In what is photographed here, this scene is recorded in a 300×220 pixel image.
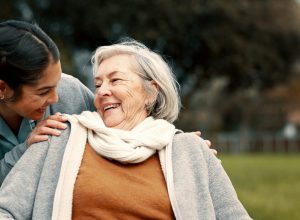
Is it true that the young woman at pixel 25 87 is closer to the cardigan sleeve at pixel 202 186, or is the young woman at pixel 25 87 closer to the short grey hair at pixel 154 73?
the short grey hair at pixel 154 73

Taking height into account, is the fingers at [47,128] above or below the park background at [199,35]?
below

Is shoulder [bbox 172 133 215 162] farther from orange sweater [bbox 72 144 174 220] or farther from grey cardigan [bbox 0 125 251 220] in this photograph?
orange sweater [bbox 72 144 174 220]

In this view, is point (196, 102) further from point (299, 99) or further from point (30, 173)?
point (30, 173)

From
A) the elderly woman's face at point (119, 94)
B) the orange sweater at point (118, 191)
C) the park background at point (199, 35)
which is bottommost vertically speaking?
the orange sweater at point (118, 191)

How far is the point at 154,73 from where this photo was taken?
139 inches

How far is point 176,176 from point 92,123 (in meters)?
0.47

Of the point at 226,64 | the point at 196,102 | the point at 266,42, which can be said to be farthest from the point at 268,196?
the point at 196,102

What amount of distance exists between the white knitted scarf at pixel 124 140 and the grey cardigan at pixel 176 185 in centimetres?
10

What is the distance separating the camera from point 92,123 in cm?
329

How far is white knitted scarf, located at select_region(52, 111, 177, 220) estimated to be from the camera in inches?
123

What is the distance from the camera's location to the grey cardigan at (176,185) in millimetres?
3123

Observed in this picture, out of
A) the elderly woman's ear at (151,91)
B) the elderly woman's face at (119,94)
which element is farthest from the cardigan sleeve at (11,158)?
the elderly woman's ear at (151,91)

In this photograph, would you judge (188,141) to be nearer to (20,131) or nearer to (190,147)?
(190,147)

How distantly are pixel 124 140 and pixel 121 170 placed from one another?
0.49 feet
